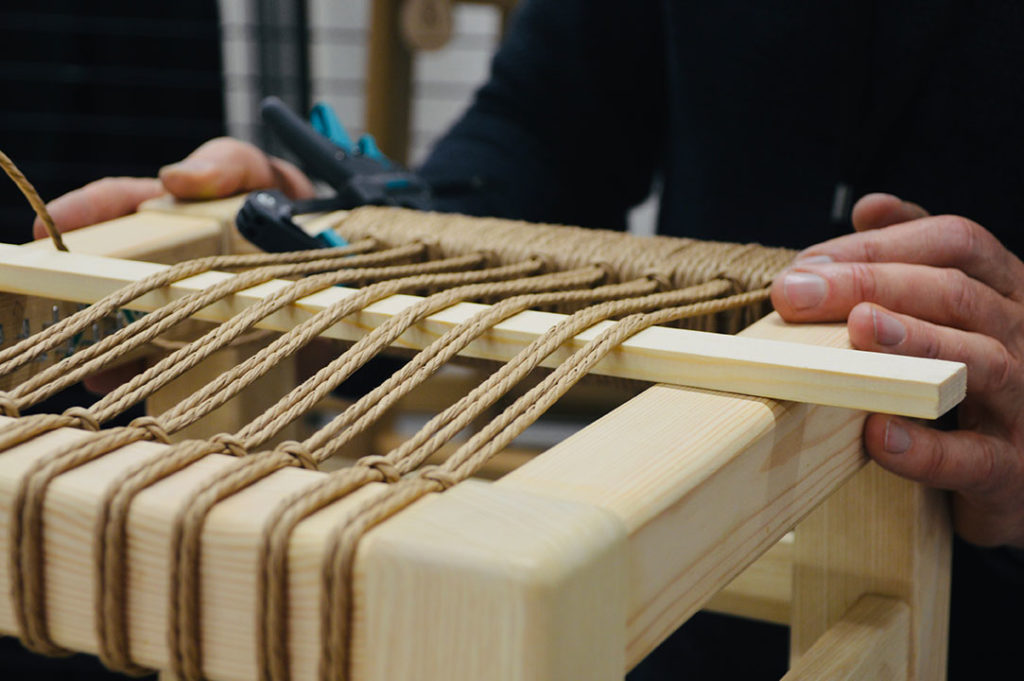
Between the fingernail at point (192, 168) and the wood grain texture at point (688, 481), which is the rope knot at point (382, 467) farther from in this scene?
the fingernail at point (192, 168)

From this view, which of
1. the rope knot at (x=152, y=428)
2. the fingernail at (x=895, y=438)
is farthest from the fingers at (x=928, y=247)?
the rope knot at (x=152, y=428)

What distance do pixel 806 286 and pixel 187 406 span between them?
0.92 ft

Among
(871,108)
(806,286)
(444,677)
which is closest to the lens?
(444,677)

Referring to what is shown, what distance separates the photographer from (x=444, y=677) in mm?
271

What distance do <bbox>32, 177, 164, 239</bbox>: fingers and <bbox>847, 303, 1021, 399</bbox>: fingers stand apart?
51cm

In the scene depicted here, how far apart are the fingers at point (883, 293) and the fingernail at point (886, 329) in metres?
0.03

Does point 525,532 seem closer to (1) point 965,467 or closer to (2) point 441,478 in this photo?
(2) point 441,478

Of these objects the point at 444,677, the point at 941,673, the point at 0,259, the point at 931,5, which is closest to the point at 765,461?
the point at 444,677

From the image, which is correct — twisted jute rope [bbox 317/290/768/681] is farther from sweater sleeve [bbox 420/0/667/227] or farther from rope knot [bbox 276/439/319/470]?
sweater sleeve [bbox 420/0/667/227]

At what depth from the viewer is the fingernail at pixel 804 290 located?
502 mm

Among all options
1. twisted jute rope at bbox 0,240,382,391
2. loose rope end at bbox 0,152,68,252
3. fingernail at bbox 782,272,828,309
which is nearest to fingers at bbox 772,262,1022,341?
fingernail at bbox 782,272,828,309

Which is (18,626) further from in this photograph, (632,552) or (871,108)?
(871,108)

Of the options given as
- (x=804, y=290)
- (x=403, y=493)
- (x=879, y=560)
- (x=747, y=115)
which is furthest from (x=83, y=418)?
(x=747, y=115)

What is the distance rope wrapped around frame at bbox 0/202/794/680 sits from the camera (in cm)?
30
